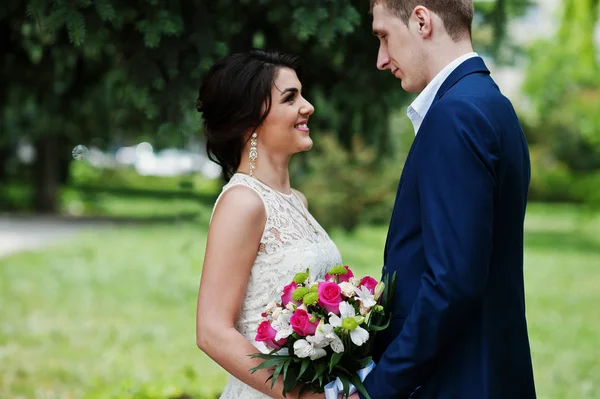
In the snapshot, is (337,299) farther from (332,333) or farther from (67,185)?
(67,185)

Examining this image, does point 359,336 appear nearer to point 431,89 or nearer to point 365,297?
point 365,297

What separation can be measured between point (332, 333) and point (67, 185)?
27031mm

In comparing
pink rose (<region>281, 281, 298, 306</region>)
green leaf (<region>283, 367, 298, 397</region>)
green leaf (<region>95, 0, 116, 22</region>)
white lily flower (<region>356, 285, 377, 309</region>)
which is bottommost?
green leaf (<region>283, 367, 298, 397</region>)

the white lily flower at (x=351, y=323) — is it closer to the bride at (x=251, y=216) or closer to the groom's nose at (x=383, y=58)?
the bride at (x=251, y=216)

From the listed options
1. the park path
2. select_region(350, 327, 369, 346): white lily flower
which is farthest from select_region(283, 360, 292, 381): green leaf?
the park path

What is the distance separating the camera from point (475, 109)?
200 cm

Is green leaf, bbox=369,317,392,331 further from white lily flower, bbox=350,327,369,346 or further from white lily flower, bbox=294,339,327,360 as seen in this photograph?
white lily flower, bbox=294,339,327,360

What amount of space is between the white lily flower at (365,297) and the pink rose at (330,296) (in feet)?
0.20

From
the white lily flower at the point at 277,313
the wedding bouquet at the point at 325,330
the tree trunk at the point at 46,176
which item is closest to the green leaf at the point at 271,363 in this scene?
the wedding bouquet at the point at 325,330

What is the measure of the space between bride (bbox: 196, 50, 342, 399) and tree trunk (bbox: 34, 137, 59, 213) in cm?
2143

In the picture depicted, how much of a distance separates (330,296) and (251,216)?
523 mm

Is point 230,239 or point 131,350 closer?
point 230,239

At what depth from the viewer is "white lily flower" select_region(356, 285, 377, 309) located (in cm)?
218

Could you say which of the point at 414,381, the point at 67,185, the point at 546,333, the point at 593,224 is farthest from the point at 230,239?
the point at 67,185
